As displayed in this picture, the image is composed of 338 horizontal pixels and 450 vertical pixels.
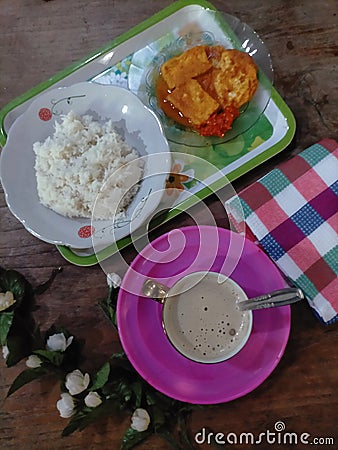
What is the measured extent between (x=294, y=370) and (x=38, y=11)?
0.95m

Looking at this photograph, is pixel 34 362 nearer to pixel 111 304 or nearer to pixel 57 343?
pixel 57 343

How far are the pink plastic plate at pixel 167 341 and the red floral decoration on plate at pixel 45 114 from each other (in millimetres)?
354

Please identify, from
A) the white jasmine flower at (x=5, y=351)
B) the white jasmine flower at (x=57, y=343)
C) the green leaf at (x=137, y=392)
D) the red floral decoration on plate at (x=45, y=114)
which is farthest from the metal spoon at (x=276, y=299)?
the red floral decoration on plate at (x=45, y=114)

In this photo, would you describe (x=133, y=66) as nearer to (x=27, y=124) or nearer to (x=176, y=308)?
(x=27, y=124)

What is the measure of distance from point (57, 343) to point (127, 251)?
0.74 feet

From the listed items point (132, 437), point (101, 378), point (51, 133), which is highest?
point (51, 133)

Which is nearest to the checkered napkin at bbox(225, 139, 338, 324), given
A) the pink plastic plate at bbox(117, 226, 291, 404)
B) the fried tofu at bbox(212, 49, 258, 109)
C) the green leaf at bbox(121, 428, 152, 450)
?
the pink plastic plate at bbox(117, 226, 291, 404)

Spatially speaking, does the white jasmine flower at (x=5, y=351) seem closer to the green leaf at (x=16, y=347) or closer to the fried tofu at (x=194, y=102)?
the green leaf at (x=16, y=347)

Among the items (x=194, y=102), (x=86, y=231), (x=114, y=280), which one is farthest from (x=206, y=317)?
(x=194, y=102)

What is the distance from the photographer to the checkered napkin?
3.46ft

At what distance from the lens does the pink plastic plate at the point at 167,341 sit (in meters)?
1.01

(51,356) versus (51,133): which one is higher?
(51,133)

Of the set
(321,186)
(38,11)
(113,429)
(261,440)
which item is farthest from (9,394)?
(38,11)

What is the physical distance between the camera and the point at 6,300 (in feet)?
3.47
